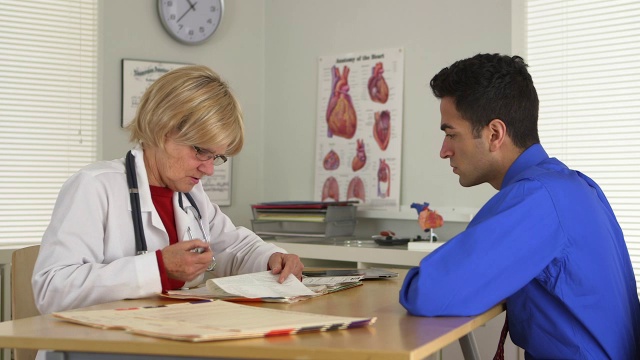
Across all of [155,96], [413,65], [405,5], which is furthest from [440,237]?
[155,96]

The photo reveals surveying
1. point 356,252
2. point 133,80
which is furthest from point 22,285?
point 133,80

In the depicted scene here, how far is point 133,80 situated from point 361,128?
45.2 inches

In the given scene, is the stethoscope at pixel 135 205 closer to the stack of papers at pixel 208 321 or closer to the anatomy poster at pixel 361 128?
the stack of papers at pixel 208 321

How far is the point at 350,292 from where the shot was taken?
75.8 inches

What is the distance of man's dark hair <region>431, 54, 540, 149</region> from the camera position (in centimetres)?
191

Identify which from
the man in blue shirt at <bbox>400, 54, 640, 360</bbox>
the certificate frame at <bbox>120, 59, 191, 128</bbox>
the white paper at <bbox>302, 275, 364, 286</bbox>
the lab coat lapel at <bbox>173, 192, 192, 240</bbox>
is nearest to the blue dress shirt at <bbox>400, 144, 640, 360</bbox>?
the man in blue shirt at <bbox>400, 54, 640, 360</bbox>

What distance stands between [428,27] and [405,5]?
0.59 feet

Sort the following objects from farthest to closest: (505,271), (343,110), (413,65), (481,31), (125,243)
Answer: (343,110) < (413,65) < (481,31) < (125,243) < (505,271)

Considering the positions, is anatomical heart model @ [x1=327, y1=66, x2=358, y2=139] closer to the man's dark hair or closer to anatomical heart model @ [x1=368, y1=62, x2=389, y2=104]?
anatomical heart model @ [x1=368, y1=62, x2=389, y2=104]

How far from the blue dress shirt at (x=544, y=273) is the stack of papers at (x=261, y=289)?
0.99 ft

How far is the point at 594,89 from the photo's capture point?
325 cm

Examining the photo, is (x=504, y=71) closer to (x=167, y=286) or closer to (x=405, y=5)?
(x=167, y=286)

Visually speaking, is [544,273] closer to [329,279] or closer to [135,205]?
[329,279]

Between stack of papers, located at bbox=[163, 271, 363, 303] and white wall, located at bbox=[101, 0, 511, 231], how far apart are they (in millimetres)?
1711
